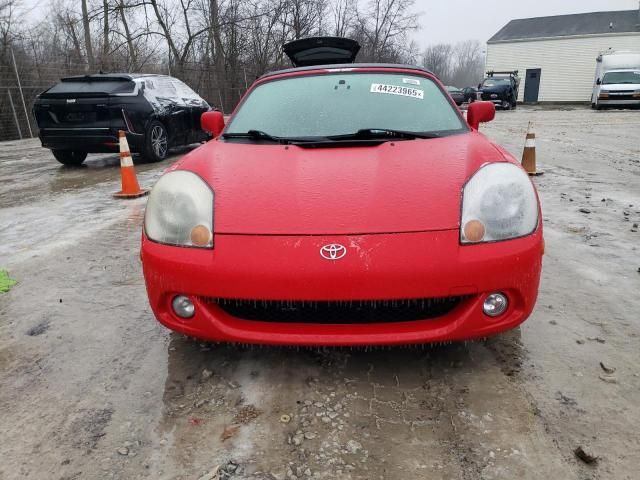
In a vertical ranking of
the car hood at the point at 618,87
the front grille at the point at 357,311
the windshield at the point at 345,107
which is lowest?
the car hood at the point at 618,87

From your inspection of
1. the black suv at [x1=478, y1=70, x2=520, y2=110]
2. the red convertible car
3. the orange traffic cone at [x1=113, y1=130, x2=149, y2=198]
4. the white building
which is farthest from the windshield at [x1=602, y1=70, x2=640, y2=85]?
the red convertible car

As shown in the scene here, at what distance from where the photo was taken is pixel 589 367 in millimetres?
2051

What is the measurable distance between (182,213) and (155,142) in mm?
6558

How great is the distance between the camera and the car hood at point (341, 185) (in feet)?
6.05

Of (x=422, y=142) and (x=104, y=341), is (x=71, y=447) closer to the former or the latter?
(x=104, y=341)

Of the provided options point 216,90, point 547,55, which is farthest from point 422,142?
point 547,55

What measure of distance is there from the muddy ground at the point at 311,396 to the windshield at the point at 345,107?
1.22 meters

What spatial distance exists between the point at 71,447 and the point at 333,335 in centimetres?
101

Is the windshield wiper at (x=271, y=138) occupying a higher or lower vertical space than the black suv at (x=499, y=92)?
higher

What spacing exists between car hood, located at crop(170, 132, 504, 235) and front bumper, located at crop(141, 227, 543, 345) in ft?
A: 0.24

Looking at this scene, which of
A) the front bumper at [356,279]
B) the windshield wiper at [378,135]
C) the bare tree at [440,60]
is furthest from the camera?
the bare tree at [440,60]

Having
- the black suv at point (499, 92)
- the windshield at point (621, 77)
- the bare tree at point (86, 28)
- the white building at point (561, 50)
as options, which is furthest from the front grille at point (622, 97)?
the bare tree at point (86, 28)

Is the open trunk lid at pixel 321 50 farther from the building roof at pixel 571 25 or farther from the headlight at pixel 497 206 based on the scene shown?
the building roof at pixel 571 25

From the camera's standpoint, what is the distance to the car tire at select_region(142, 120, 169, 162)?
7696 mm
